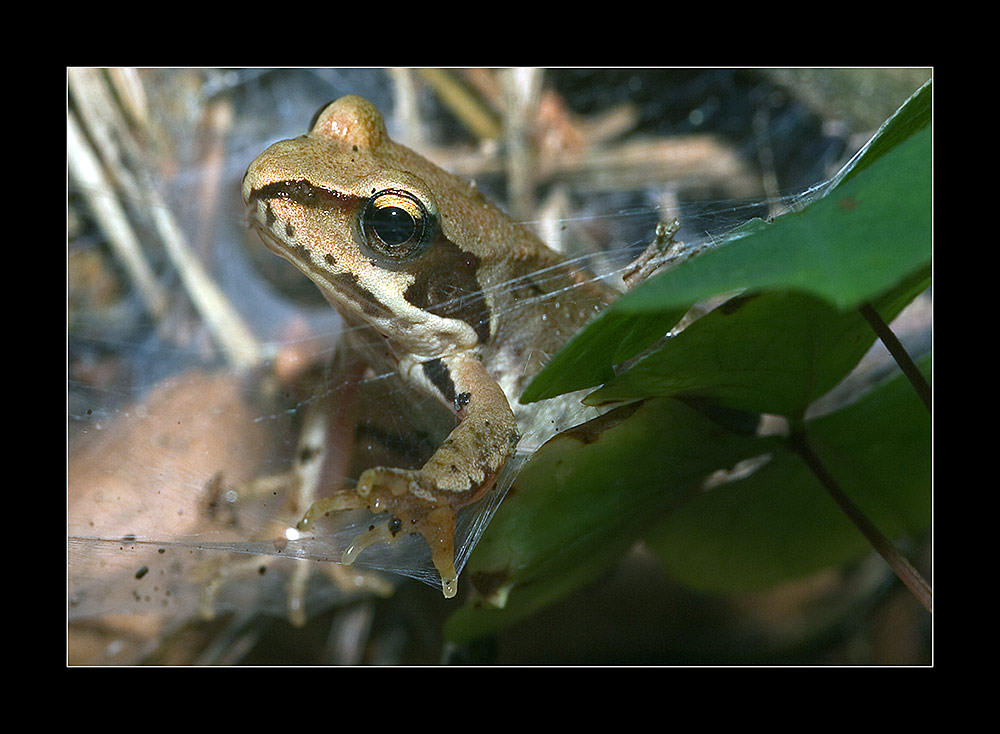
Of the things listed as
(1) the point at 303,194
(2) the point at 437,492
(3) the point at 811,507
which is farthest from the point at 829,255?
(3) the point at 811,507

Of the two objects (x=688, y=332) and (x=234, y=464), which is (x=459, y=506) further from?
(x=234, y=464)

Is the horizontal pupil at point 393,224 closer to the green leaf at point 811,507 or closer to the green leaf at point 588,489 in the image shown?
the green leaf at point 588,489

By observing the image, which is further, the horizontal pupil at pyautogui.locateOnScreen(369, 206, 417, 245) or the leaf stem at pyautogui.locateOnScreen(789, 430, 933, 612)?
the horizontal pupil at pyautogui.locateOnScreen(369, 206, 417, 245)

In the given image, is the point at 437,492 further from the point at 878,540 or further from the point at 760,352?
the point at 878,540

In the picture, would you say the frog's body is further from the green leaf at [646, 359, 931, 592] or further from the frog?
the green leaf at [646, 359, 931, 592]

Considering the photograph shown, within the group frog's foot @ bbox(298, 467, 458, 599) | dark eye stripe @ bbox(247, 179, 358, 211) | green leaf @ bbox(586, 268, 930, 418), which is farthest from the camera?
dark eye stripe @ bbox(247, 179, 358, 211)

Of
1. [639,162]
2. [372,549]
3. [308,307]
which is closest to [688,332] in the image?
[372,549]

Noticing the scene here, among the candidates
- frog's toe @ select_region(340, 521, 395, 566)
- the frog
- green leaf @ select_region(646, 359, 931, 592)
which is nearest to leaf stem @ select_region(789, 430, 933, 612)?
green leaf @ select_region(646, 359, 931, 592)
